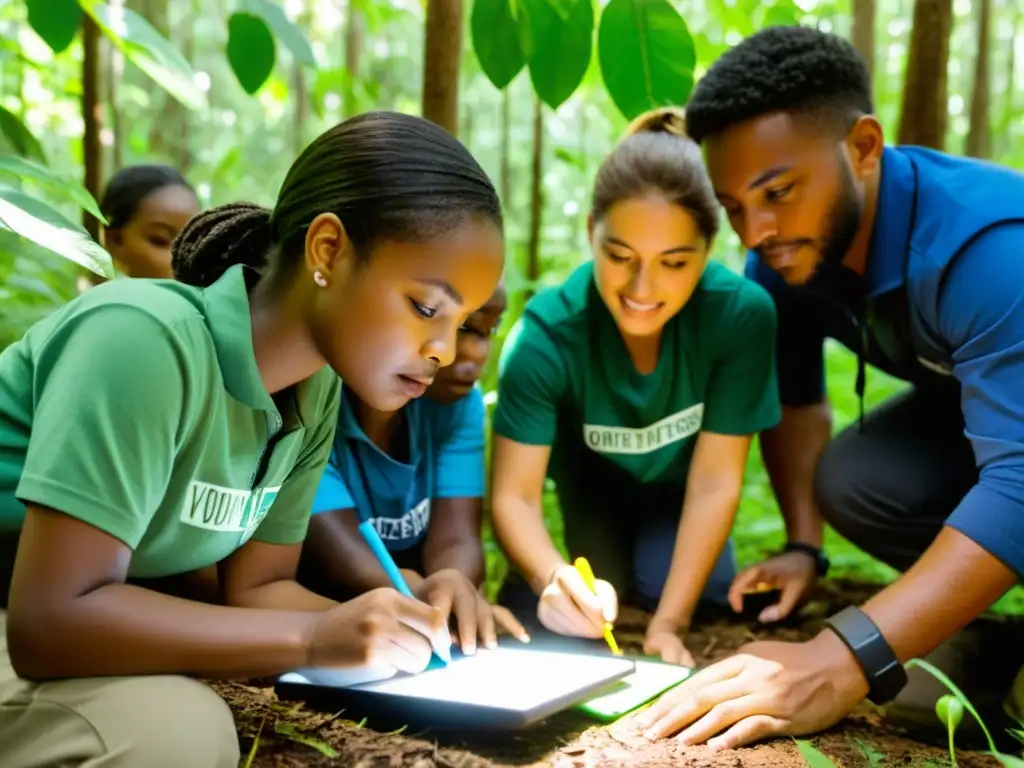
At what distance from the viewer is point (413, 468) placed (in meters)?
2.00

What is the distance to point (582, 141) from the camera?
643cm

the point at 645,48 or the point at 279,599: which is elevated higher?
the point at 645,48

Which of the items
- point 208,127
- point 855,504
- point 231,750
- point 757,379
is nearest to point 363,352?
point 231,750

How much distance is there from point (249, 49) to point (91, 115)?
3.03 ft

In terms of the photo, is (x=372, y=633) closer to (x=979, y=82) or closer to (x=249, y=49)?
(x=249, y=49)

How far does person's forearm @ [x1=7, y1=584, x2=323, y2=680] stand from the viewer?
1043 mm

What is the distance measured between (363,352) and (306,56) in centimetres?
64

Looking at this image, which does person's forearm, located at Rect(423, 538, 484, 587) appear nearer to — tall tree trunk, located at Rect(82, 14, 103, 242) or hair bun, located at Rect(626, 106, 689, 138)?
hair bun, located at Rect(626, 106, 689, 138)

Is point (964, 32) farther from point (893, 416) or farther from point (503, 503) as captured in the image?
point (503, 503)

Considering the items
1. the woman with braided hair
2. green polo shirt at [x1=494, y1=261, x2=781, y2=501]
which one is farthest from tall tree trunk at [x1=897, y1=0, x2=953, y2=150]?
the woman with braided hair

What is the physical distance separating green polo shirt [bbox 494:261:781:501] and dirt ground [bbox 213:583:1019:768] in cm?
70

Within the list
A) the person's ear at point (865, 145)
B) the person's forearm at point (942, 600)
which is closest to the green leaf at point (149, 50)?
the person's ear at point (865, 145)

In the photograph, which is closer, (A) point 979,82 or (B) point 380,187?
(B) point 380,187

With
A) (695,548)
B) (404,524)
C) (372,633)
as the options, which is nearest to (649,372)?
(695,548)
